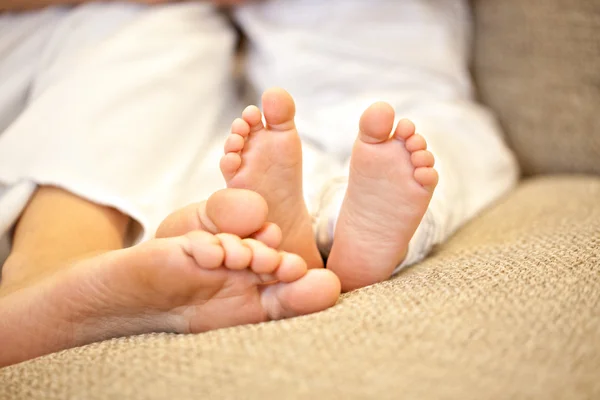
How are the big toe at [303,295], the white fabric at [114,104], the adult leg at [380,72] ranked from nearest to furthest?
the big toe at [303,295] → the white fabric at [114,104] → the adult leg at [380,72]

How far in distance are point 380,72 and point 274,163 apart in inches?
17.7

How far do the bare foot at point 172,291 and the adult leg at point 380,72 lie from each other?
0.40m

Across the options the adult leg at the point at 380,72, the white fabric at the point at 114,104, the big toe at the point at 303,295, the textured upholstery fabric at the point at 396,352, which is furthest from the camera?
the adult leg at the point at 380,72

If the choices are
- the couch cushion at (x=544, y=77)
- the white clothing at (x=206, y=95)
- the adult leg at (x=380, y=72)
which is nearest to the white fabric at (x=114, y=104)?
the white clothing at (x=206, y=95)

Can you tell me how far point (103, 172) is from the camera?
723 millimetres

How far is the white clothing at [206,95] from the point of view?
725 millimetres

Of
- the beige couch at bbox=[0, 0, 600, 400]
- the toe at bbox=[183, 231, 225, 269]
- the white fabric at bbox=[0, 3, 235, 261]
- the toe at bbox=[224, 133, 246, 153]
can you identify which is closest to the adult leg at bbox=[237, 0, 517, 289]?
the white fabric at bbox=[0, 3, 235, 261]

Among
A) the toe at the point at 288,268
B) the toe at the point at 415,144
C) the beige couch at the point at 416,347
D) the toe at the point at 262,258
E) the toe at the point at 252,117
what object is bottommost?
the beige couch at the point at 416,347

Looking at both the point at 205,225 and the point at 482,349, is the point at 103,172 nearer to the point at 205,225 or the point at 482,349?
the point at 205,225

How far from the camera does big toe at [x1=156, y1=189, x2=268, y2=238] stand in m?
0.52

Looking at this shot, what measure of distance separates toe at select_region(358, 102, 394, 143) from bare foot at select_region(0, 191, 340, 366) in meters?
0.13

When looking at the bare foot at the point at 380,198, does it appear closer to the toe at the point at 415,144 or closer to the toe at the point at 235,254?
the toe at the point at 415,144

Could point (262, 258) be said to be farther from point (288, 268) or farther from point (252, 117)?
point (252, 117)

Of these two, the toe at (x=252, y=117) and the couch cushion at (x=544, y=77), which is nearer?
the toe at (x=252, y=117)
